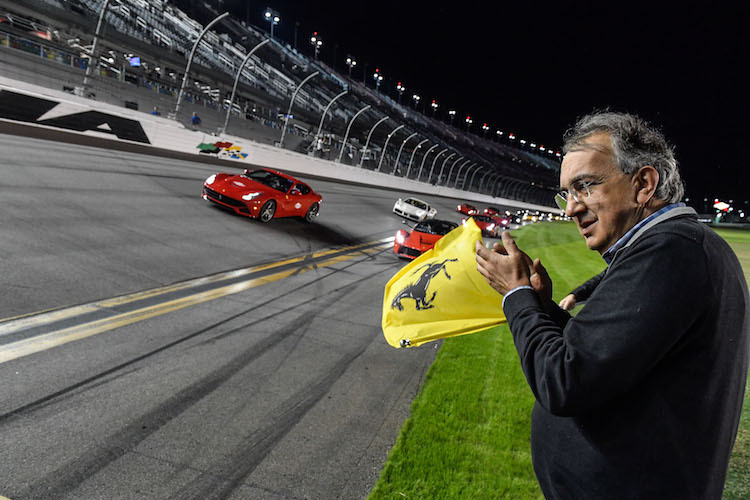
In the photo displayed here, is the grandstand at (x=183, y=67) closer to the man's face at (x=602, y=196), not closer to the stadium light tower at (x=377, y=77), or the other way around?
the stadium light tower at (x=377, y=77)

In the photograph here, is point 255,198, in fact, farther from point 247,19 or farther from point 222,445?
point 247,19

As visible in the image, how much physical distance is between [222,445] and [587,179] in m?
2.80

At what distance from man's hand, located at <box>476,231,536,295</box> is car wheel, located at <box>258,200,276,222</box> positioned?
441 inches

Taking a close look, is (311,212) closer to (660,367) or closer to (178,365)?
(178,365)

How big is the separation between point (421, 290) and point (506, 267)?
0.56 m

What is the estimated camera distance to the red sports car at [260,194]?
11789 mm

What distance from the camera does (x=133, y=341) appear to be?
4.23 m

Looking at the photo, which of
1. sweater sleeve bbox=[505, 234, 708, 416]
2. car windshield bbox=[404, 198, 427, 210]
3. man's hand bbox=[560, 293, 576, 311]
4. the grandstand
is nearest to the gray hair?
sweater sleeve bbox=[505, 234, 708, 416]

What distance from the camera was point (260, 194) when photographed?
39.5ft

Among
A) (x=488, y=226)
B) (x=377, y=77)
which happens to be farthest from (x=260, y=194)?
(x=377, y=77)

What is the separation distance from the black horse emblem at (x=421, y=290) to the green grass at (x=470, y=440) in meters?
1.40

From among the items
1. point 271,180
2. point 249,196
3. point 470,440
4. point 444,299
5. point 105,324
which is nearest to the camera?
point 444,299

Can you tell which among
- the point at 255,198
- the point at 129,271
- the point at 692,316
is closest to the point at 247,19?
the point at 255,198

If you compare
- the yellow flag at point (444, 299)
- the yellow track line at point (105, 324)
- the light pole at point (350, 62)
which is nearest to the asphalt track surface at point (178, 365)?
the yellow track line at point (105, 324)
